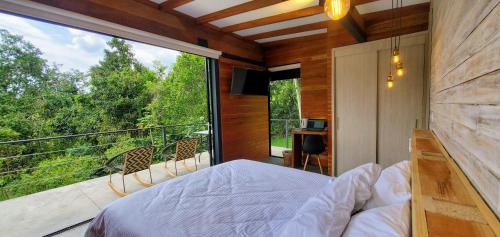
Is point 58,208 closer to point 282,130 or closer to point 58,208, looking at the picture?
point 58,208

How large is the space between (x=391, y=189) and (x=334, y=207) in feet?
1.23

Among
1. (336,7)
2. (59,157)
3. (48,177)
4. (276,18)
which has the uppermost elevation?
(276,18)

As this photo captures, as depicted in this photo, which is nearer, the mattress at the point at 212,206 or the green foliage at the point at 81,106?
the mattress at the point at 212,206

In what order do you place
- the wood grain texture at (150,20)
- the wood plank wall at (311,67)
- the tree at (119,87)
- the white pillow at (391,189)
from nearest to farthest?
1. the white pillow at (391,189)
2. the wood grain texture at (150,20)
3. the wood plank wall at (311,67)
4. the tree at (119,87)

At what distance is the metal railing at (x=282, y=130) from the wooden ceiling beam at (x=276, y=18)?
2744 mm

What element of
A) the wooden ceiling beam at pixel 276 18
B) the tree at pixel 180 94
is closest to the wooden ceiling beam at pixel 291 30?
the wooden ceiling beam at pixel 276 18

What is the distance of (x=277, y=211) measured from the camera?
1.38 m

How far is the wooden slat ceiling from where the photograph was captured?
2693 millimetres

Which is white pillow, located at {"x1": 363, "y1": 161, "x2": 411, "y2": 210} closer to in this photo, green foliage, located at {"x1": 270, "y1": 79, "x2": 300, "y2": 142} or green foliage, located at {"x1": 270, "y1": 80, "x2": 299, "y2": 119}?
green foliage, located at {"x1": 270, "y1": 79, "x2": 300, "y2": 142}

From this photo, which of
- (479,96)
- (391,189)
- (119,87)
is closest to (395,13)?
(391,189)

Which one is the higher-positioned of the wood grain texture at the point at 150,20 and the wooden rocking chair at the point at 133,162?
the wood grain texture at the point at 150,20

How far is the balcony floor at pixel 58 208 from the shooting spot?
2.33 metres

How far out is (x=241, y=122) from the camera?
4285 mm

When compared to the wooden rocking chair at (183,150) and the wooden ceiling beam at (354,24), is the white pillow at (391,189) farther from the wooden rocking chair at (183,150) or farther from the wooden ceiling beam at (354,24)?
the wooden rocking chair at (183,150)
